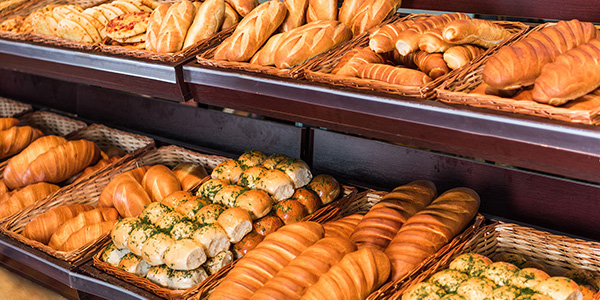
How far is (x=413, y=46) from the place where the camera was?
185cm

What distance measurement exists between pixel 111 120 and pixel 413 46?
235 centimetres

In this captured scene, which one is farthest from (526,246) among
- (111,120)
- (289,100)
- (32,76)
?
(32,76)

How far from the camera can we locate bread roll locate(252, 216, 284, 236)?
2.10m

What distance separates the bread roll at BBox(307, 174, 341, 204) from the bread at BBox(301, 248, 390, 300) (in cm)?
58

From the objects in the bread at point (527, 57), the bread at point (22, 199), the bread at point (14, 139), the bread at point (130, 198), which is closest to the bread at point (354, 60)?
the bread at point (527, 57)

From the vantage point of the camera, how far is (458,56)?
1740mm

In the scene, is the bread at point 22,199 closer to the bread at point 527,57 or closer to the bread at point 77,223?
the bread at point 77,223

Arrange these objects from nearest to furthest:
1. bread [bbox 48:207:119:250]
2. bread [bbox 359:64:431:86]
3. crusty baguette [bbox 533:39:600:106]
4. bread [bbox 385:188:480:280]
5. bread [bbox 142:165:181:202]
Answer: crusty baguette [bbox 533:39:600:106] < bread [bbox 359:64:431:86] < bread [bbox 385:188:480:280] < bread [bbox 48:207:119:250] < bread [bbox 142:165:181:202]

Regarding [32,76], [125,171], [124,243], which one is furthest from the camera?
[32,76]

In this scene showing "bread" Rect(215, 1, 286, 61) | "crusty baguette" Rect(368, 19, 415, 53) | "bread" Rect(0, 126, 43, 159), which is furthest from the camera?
"bread" Rect(0, 126, 43, 159)

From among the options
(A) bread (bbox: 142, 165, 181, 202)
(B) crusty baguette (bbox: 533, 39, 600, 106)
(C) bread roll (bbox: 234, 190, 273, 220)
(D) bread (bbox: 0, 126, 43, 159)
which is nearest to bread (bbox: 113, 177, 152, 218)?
(A) bread (bbox: 142, 165, 181, 202)

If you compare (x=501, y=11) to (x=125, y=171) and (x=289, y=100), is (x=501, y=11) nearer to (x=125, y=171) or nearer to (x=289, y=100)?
(x=289, y=100)

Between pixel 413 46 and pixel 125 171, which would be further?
pixel 125 171

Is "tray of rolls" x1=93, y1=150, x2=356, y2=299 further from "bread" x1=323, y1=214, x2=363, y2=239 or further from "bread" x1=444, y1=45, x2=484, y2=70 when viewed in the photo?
"bread" x1=444, y1=45, x2=484, y2=70
